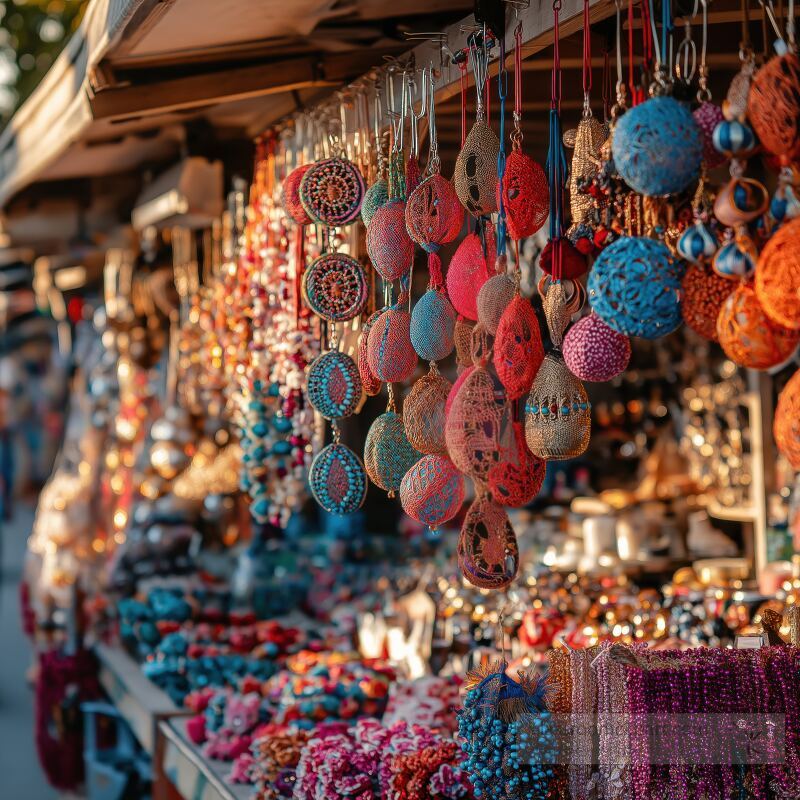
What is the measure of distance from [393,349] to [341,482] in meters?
0.31

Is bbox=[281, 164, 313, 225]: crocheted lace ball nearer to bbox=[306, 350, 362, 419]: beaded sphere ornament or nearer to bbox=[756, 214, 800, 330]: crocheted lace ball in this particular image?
bbox=[306, 350, 362, 419]: beaded sphere ornament

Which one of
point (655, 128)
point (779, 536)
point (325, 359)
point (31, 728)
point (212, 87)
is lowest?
point (31, 728)

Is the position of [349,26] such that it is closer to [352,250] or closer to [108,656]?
[352,250]

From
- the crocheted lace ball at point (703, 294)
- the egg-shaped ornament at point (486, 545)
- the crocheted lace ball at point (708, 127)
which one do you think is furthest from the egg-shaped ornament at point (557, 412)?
the crocheted lace ball at point (708, 127)

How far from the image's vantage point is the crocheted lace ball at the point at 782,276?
1200 millimetres

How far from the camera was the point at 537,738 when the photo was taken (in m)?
1.76

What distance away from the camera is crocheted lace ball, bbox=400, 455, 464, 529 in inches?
75.9

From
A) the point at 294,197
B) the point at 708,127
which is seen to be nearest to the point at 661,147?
the point at 708,127

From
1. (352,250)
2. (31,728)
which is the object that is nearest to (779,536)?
(352,250)

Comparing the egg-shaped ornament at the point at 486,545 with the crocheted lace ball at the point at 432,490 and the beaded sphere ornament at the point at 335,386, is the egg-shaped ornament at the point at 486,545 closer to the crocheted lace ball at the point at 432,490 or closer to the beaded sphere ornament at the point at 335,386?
the crocheted lace ball at the point at 432,490

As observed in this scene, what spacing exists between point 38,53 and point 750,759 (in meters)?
7.77

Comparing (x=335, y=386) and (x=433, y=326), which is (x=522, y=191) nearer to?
(x=433, y=326)

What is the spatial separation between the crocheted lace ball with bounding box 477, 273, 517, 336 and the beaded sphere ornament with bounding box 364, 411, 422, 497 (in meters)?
0.35

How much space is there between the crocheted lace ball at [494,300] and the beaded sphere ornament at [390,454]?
0.35 metres
